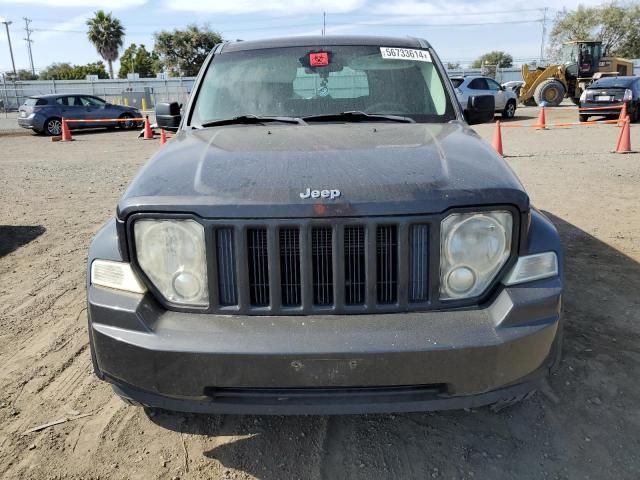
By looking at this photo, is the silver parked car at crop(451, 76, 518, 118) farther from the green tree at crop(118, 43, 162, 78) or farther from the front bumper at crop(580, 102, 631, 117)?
the green tree at crop(118, 43, 162, 78)

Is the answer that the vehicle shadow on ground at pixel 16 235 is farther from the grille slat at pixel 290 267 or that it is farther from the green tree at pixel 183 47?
the green tree at pixel 183 47

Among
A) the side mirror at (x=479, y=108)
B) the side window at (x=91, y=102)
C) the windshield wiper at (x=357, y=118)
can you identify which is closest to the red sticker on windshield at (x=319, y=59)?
the windshield wiper at (x=357, y=118)

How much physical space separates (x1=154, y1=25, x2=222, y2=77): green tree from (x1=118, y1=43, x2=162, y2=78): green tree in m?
13.4

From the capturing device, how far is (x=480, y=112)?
4059 millimetres

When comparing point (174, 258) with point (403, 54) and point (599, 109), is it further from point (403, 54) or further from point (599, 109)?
point (599, 109)

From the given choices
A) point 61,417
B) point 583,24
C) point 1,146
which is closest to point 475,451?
point 61,417

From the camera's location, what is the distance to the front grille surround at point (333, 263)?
213 centimetres

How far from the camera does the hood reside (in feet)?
7.01

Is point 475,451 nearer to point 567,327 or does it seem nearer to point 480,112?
point 567,327

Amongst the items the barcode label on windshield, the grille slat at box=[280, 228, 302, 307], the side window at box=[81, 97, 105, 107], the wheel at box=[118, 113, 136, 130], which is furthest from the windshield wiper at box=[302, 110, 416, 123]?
the side window at box=[81, 97, 105, 107]

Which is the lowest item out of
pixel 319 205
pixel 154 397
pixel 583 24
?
pixel 154 397

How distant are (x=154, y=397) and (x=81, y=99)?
20.9 metres

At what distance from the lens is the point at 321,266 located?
2.21m

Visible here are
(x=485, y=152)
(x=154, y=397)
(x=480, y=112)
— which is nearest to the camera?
(x=154, y=397)
